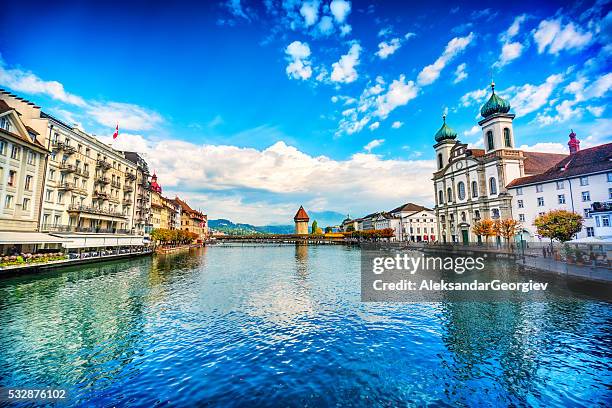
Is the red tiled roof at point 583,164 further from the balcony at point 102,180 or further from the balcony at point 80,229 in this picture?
the balcony at point 80,229

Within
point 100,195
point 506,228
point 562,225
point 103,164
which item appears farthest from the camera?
point 103,164

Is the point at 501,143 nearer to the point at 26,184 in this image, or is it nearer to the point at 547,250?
the point at 547,250

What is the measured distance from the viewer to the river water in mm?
9070

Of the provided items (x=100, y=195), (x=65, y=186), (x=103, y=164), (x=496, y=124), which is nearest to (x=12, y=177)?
(x=65, y=186)

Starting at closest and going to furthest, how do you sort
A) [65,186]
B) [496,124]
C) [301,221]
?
[65,186], [496,124], [301,221]

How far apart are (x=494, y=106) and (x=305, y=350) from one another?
75.3 metres

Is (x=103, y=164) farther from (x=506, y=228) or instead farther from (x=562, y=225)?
(x=506, y=228)

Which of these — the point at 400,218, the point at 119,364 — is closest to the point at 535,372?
the point at 119,364

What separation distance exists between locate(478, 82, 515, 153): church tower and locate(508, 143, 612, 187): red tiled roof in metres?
13.1

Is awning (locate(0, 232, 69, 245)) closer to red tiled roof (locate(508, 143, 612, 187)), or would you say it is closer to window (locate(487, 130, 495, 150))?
red tiled roof (locate(508, 143, 612, 187))

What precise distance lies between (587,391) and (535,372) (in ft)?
4.43

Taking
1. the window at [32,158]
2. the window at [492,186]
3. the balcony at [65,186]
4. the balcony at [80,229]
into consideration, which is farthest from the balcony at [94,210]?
the window at [492,186]

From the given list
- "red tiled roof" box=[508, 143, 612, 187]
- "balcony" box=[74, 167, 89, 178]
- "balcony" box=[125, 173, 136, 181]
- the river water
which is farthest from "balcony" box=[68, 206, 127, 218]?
"red tiled roof" box=[508, 143, 612, 187]

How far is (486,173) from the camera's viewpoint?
67.0 m
